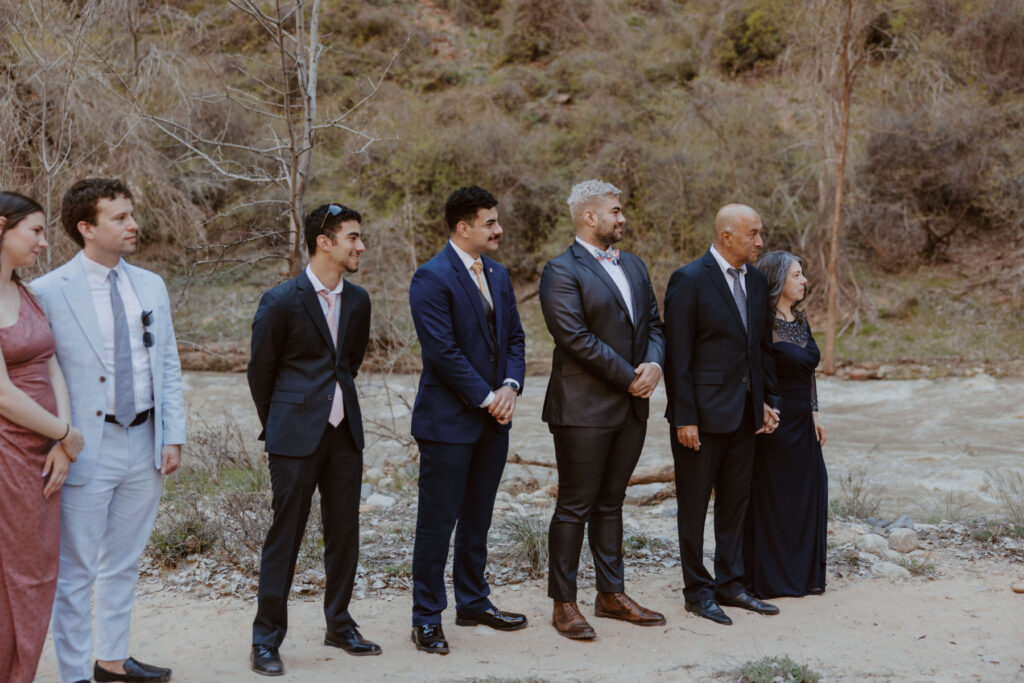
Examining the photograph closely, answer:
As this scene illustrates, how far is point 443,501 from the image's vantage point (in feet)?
Answer: 13.2

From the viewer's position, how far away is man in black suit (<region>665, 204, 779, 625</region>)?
446cm

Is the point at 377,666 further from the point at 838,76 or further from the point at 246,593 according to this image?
the point at 838,76

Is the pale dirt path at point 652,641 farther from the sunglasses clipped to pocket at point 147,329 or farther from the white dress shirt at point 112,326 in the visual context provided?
the sunglasses clipped to pocket at point 147,329

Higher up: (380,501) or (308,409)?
(308,409)

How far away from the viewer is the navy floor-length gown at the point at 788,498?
4.79 meters

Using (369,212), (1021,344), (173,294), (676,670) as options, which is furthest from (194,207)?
(1021,344)

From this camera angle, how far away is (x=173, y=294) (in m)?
15.9

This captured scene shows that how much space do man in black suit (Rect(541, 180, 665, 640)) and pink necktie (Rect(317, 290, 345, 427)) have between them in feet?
3.27

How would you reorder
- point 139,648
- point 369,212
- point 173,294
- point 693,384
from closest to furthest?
point 139,648
point 693,384
point 173,294
point 369,212

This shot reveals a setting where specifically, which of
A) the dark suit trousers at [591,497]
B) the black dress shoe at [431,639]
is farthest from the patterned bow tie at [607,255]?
the black dress shoe at [431,639]

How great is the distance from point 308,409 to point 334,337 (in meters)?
0.33

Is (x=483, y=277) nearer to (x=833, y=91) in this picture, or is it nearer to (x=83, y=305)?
(x=83, y=305)

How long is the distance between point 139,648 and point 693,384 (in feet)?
9.61

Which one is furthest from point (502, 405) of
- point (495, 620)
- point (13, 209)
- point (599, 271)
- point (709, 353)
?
point (13, 209)
